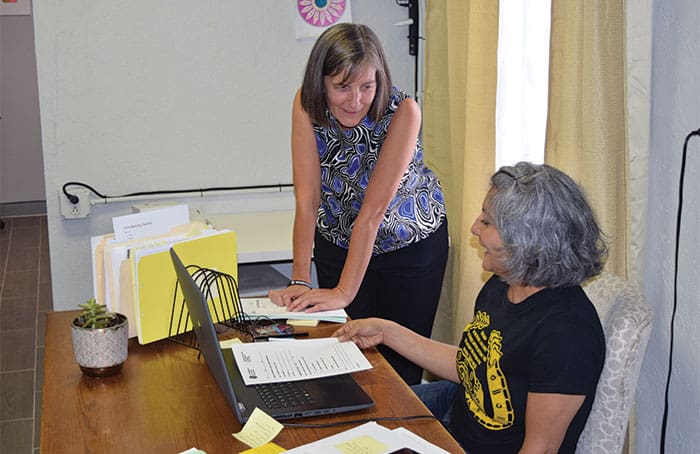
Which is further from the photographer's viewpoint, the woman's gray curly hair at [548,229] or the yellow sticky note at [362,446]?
the woman's gray curly hair at [548,229]

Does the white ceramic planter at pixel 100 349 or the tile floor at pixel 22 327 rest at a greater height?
the white ceramic planter at pixel 100 349

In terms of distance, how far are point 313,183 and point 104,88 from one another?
127cm

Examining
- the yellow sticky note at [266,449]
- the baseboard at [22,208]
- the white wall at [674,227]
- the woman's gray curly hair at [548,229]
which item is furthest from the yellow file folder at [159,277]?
the baseboard at [22,208]

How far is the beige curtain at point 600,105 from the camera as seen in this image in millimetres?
1854

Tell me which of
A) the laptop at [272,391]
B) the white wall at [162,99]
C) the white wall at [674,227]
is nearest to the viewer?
the laptop at [272,391]

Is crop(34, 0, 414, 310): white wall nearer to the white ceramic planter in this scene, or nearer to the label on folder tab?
the label on folder tab

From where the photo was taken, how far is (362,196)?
220 centimetres

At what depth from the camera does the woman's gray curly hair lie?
4.76 ft

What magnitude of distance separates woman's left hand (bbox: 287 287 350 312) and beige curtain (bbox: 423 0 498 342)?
0.79 m

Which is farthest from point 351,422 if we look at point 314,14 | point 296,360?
point 314,14

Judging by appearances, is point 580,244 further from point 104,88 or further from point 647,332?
point 104,88

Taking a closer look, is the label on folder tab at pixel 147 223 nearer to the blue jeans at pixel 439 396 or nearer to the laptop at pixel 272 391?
the laptop at pixel 272 391

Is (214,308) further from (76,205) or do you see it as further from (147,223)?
Result: (76,205)

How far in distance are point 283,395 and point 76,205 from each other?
190cm
